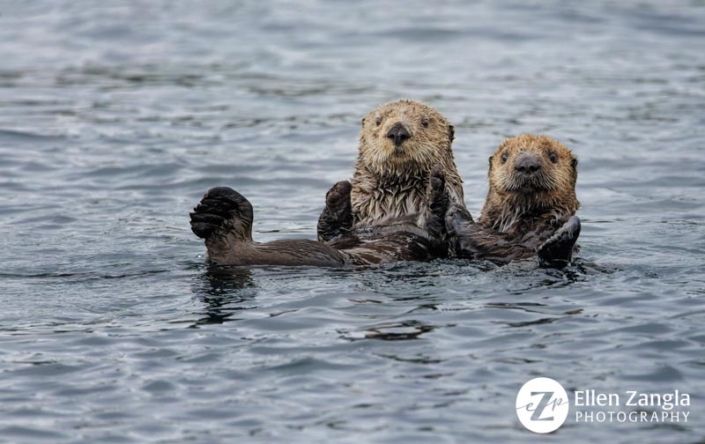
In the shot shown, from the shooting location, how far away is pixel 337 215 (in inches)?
304

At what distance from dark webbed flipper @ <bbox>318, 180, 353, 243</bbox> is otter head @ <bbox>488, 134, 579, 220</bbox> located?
103 cm

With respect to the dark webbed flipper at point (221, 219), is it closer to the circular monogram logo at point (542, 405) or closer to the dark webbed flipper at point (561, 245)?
the dark webbed flipper at point (561, 245)

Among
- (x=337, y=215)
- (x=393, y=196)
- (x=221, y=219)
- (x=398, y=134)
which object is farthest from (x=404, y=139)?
(x=221, y=219)

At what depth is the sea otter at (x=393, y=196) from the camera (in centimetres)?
743

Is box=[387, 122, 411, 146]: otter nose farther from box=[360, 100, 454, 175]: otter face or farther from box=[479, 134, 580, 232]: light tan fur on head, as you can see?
box=[479, 134, 580, 232]: light tan fur on head

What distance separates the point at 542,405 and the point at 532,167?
9.07 feet

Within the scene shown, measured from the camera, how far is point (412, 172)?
799cm

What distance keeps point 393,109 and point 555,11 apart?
11.7 meters

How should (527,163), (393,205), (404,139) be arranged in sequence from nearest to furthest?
(527,163)
(404,139)
(393,205)

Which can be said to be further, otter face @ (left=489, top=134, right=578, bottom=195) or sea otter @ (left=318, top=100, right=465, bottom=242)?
sea otter @ (left=318, top=100, right=465, bottom=242)

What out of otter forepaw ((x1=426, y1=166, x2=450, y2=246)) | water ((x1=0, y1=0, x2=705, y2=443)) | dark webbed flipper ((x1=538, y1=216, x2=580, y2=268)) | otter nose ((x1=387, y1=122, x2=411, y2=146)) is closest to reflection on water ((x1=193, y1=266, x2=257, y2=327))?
water ((x1=0, y1=0, x2=705, y2=443))

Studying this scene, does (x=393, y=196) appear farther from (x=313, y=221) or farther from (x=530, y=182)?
(x=313, y=221)

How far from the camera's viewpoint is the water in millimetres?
5070

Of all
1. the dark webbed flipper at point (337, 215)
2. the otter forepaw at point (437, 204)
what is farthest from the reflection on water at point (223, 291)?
the otter forepaw at point (437, 204)
